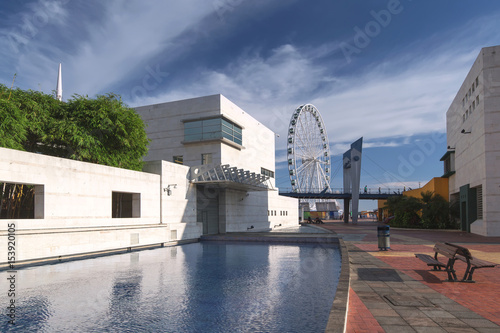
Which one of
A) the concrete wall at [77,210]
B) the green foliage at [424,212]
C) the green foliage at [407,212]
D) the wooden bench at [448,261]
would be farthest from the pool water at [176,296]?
the green foliage at [407,212]

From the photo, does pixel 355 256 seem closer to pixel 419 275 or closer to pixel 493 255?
pixel 419 275

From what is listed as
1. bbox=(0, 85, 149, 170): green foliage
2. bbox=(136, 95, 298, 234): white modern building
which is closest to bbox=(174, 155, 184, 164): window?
bbox=(136, 95, 298, 234): white modern building

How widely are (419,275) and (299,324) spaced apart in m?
4.65

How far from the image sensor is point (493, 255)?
46.6 feet

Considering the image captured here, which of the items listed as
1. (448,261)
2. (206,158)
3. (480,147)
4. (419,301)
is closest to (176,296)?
(419,301)

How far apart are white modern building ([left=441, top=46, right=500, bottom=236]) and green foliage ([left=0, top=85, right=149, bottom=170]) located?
2353cm

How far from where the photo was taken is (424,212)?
119ft

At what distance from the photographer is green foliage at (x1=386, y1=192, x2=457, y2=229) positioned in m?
35.6

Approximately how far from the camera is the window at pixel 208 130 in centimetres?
3112

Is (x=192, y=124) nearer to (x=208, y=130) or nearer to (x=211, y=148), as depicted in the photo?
(x=208, y=130)

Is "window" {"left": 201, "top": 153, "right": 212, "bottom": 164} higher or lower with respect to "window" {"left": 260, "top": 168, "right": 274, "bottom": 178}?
higher

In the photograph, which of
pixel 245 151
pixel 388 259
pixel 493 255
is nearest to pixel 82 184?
pixel 388 259

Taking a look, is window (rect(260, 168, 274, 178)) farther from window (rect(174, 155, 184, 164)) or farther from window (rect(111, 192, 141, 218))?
window (rect(111, 192, 141, 218))

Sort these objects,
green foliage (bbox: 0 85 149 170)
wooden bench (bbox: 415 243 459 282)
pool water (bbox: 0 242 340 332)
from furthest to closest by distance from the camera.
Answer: green foliage (bbox: 0 85 149 170) → wooden bench (bbox: 415 243 459 282) → pool water (bbox: 0 242 340 332)
